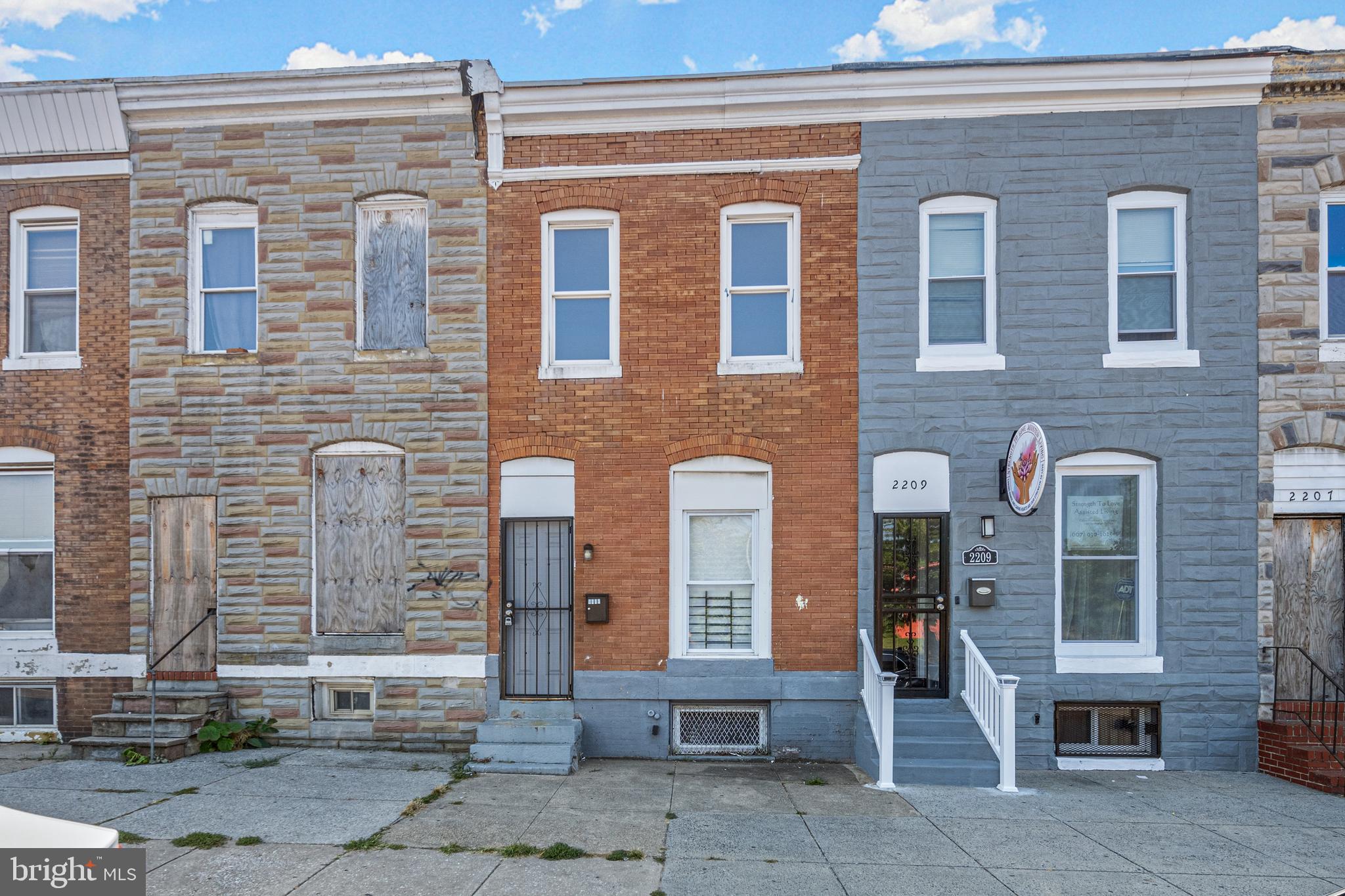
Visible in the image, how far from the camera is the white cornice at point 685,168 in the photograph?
8.73 meters

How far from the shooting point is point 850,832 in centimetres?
629

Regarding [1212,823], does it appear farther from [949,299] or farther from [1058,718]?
[949,299]

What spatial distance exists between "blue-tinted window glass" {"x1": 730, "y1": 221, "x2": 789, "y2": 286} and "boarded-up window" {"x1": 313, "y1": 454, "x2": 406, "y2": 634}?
15.2 feet

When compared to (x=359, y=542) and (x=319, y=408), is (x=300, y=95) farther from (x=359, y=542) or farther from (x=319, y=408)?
(x=359, y=542)

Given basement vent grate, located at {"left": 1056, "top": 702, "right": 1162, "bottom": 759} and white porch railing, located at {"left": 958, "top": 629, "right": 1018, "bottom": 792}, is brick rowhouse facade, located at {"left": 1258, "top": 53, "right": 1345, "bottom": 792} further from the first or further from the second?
white porch railing, located at {"left": 958, "top": 629, "right": 1018, "bottom": 792}

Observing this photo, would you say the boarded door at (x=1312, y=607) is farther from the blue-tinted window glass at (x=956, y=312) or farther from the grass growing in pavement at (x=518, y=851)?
the grass growing in pavement at (x=518, y=851)

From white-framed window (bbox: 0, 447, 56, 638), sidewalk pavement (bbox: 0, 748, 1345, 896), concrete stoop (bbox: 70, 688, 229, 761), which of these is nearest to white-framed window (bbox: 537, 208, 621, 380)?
sidewalk pavement (bbox: 0, 748, 1345, 896)

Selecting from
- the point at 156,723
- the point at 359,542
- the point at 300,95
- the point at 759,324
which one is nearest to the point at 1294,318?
the point at 759,324

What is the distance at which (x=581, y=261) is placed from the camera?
905 centimetres

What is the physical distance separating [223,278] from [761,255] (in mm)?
6595

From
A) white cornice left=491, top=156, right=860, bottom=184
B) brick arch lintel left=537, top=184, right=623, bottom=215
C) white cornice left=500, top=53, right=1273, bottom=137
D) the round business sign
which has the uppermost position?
white cornice left=500, top=53, right=1273, bottom=137

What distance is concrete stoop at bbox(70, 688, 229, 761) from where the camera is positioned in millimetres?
8195

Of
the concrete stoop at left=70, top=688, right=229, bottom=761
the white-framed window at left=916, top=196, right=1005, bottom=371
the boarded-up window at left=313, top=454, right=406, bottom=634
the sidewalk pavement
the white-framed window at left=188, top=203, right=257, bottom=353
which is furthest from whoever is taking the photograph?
the white-framed window at left=188, top=203, right=257, bottom=353

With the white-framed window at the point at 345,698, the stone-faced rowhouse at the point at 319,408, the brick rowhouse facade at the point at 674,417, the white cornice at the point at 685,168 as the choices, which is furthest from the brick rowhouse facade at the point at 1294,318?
the white-framed window at the point at 345,698
